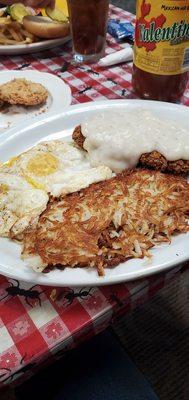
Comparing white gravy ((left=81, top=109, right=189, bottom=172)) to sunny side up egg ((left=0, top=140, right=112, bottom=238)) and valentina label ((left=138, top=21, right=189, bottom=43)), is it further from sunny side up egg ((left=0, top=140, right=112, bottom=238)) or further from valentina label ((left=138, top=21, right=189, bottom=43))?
valentina label ((left=138, top=21, right=189, bottom=43))

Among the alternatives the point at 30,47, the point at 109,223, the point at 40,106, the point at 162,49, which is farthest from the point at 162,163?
the point at 30,47

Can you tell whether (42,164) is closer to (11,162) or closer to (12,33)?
(11,162)

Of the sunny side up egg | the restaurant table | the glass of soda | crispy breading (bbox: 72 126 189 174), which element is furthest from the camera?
the glass of soda

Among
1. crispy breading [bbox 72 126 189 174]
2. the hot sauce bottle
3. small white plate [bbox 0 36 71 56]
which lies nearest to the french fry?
small white plate [bbox 0 36 71 56]

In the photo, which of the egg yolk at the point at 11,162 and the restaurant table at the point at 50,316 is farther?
the egg yolk at the point at 11,162

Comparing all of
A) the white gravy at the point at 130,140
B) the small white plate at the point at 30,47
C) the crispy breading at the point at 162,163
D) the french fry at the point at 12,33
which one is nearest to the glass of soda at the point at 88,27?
the small white plate at the point at 30,47

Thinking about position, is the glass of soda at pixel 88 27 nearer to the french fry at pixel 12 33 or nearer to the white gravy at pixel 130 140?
the french fry at pixel 12 33
